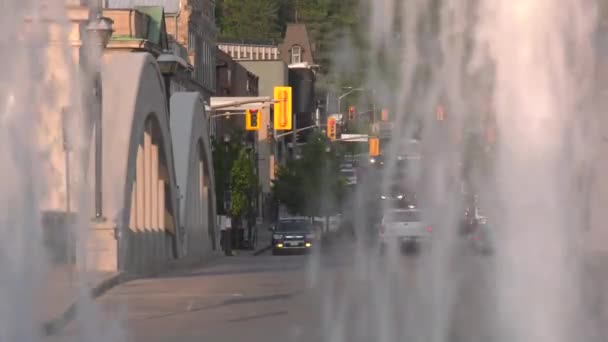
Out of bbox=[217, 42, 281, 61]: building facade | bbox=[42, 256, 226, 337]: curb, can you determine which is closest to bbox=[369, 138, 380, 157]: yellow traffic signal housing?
bbox=[42, 256, 226, 337]: curb

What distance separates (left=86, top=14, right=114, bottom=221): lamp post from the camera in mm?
26812

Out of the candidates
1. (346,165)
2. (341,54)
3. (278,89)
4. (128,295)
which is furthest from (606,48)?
(346,165)

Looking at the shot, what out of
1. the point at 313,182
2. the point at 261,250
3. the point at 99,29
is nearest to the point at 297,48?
the point at 313,182

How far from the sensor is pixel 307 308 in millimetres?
21578

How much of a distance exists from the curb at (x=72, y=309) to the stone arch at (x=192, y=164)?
50.6ft

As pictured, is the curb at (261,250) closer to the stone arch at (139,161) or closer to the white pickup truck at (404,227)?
the white pickup truck at (404,227)

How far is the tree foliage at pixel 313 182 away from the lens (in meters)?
84.9

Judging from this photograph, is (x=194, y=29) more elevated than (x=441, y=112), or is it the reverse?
(x=194, y=29)

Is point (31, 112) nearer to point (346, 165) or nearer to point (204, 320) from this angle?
point (204, 320)

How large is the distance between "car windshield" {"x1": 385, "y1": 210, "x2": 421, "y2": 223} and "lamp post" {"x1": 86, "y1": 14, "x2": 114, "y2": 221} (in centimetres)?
1291

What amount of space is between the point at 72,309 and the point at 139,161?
63.7ft

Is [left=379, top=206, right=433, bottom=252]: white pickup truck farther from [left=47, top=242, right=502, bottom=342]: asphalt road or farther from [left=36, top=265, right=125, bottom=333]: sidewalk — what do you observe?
[left=36, top=265, right=125, bottom=333]: sidewalk

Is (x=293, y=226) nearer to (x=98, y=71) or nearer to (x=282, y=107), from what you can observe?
(x=282, y=107)

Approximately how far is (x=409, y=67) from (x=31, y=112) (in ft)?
21.6
